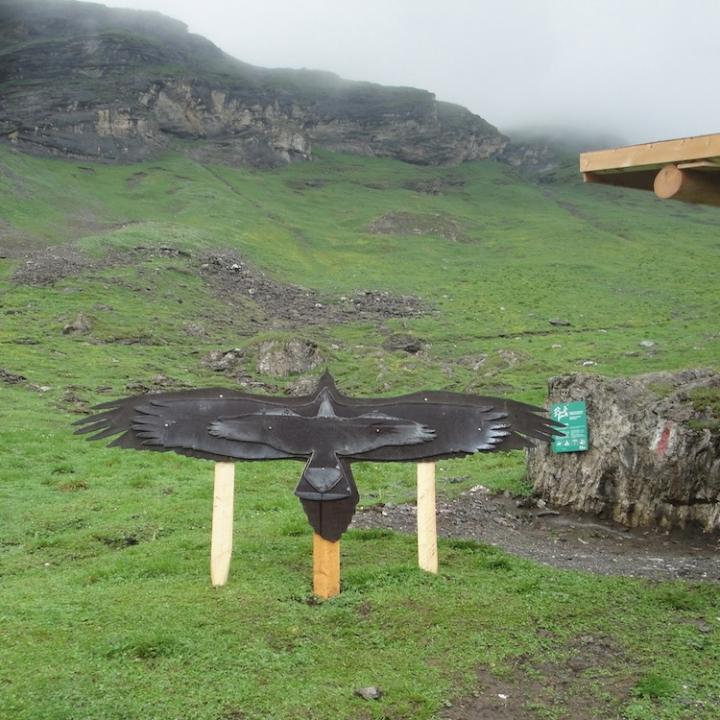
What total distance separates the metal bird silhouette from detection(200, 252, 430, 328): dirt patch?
36561 millimetres

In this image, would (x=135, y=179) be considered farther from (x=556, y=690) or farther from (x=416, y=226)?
(x=556, y=690)

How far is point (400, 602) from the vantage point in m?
10.3

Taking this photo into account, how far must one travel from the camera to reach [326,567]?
1046 cm

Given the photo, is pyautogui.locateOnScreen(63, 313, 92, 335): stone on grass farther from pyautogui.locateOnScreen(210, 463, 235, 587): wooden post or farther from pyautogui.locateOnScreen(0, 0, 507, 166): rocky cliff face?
pyautogui.locateOnScreen(0, 0, 507, 166): rocky cliff face

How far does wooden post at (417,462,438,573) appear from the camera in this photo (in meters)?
11.2

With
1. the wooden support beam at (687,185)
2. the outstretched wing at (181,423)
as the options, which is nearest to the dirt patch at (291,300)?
the outstretched wing at (181,423)

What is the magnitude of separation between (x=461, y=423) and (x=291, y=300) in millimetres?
44213

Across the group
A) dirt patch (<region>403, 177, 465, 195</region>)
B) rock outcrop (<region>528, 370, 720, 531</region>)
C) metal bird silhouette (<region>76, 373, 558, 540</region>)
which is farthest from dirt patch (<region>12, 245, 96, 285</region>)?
dirt patch (<region>403, 177, 465, 195</region>)

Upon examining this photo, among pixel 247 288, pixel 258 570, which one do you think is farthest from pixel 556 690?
pixel 247 288

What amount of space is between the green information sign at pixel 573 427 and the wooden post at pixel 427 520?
5.44 meters

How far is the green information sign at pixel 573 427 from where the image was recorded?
15711 mm

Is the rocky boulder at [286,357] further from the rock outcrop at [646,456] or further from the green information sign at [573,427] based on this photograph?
the green information sign at [573,427]

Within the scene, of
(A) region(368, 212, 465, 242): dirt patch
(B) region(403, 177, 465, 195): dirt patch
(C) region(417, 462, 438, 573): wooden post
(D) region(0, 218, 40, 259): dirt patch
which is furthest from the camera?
(B) region(403, 177, 465, 195): dirt patch

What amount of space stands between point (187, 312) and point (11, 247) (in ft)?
58.9
